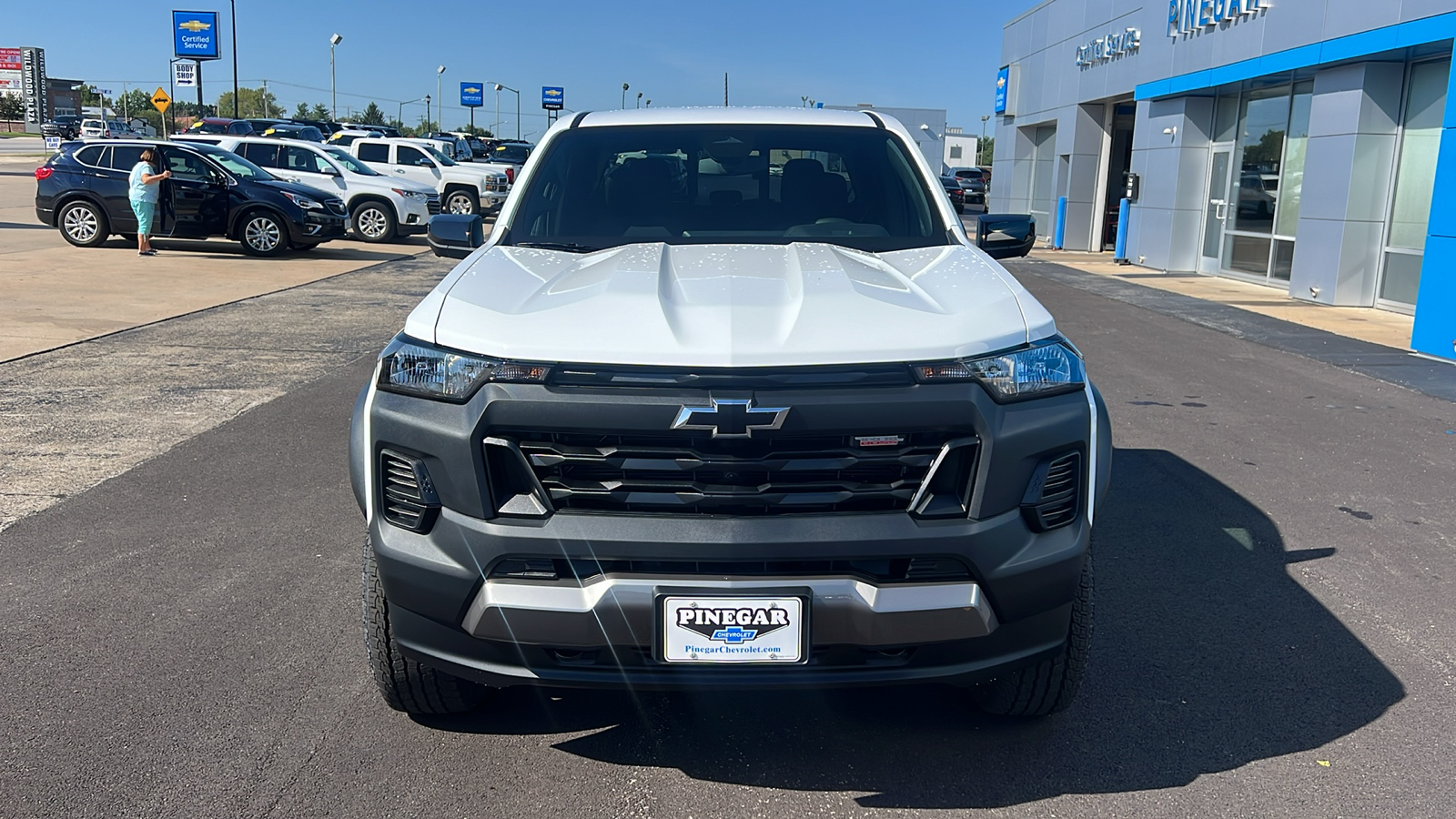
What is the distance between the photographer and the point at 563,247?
392 cm

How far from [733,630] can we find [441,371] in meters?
0.93

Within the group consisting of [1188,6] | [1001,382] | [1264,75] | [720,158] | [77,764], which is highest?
[1188,6]

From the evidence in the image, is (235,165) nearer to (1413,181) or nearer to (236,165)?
(236,165)

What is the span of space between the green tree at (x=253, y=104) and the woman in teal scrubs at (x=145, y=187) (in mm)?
85552

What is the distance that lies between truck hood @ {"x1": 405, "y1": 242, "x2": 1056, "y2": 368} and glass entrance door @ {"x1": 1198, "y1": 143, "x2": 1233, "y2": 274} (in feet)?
59.6

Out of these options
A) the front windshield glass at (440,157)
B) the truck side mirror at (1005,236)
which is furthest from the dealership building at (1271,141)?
the front windshield glass at (440,157)

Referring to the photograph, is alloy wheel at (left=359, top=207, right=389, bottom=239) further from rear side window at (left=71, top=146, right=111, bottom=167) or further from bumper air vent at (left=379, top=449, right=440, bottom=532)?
bumper air vent at (left=379, top=449, right=440, bottom=532)

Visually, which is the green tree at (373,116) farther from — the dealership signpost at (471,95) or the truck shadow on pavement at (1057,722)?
the truck shadow on pavement at (1057,722)

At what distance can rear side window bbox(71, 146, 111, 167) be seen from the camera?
1758 centimetres

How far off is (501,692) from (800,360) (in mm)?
1509

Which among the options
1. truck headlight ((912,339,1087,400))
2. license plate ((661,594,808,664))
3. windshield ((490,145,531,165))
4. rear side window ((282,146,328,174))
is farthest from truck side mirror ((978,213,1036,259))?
windshield ((490,145,531,165))

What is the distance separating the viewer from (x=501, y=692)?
3438mm

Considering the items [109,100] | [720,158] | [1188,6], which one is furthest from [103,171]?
[109,100]

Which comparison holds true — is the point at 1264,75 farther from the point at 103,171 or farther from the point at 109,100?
the point at 109,100
